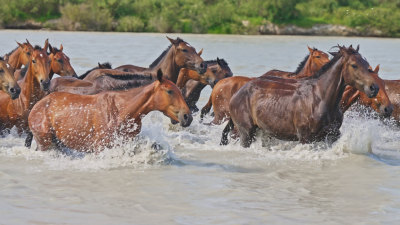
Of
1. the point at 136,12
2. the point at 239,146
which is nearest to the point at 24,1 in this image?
the point at 136,12

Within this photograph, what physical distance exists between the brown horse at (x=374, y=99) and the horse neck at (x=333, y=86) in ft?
1.30

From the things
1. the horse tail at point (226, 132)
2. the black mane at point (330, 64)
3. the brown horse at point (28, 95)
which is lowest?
the horse tail at point (226, 132)

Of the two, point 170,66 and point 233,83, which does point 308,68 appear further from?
point 170,66

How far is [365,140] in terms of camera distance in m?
9.48

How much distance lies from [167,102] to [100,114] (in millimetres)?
798

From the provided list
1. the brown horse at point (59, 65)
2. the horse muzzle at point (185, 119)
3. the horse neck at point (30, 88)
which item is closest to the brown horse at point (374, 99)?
the horse muzzle at point (185, 119)

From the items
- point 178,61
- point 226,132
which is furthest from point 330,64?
point 178,61

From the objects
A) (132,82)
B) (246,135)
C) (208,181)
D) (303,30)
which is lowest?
(303,30)

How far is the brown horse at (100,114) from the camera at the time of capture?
771 centimetres

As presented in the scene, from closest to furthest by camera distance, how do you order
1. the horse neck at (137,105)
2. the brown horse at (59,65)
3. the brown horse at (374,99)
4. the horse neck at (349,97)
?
the horse neck at (137,105) → the brown horse at (374,99) → the horse neck at (349,97) → the brown horse at (59,65)

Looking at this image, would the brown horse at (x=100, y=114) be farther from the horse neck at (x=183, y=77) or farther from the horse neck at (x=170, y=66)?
the horse neck at (x=183, y=77)

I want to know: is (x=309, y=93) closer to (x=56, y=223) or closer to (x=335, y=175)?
(x=335, y=175)

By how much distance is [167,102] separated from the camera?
7664mm

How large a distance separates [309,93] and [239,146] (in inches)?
51.9
